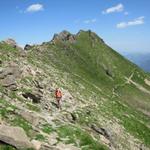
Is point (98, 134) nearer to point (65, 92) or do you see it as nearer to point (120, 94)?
point (65, 92)

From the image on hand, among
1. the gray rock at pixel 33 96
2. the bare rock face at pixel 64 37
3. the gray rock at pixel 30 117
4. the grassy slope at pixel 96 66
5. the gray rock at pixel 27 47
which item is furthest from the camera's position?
the bare rock face at pixel 64 37

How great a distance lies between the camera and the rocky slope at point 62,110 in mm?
31547

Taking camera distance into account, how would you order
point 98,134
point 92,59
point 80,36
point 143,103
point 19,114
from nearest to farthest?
point 19,114, point 98,134, point 143,103, point 92,59, point 80,36

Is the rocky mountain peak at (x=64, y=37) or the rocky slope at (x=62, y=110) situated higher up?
the rocky mountain peak at (x=64, y=37)

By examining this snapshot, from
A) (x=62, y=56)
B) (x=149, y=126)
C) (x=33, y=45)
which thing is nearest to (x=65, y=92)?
(x=149, y=126)

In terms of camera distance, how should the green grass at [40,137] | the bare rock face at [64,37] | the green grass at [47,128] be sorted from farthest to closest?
the bare rock face at [64,37]
the green grass at [47,128]
the green grass at [40,137]

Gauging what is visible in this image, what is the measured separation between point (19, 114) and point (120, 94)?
80968mm

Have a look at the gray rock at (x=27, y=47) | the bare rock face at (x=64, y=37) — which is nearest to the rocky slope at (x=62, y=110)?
the gray rock at (x=27, y=47)

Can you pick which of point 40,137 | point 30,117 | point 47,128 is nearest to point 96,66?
point 30,117

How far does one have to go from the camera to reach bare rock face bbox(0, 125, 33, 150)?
27828 millimetres

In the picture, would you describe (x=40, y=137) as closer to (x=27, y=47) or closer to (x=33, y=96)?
(x=33, y=96)

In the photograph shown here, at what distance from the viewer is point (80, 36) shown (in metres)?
146

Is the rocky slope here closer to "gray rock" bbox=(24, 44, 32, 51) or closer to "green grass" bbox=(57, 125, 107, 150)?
"green grass" bbox=(57, 125, 107, 150)

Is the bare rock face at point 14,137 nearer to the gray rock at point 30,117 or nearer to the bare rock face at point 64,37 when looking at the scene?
the gray rock at point 30,117
